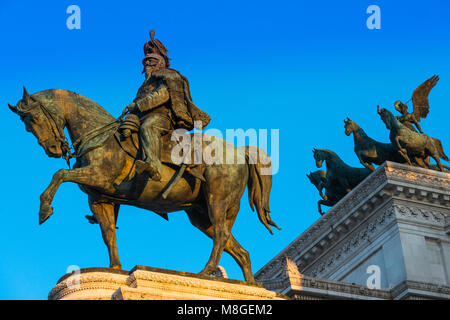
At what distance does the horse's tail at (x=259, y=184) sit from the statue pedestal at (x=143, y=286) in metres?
2.63

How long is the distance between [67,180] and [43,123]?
140cm

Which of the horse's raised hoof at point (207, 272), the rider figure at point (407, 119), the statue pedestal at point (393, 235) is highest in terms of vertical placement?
the rider figure at point (407, 119)

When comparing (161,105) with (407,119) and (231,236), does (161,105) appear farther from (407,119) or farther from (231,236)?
(407,119)

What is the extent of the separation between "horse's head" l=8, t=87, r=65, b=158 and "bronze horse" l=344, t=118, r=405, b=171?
20948 mm

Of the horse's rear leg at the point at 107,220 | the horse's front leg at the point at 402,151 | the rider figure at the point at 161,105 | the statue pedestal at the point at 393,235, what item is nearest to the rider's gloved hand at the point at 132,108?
the rider figure at the point at 161,105

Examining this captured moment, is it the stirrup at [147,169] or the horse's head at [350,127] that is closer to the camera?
the stirrup at [147,169]

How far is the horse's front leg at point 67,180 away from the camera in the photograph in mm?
13305

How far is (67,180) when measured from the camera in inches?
535

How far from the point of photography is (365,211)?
1226 inches

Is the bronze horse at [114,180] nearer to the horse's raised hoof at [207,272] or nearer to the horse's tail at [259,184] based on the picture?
the horse's raised hoof at [207,272]

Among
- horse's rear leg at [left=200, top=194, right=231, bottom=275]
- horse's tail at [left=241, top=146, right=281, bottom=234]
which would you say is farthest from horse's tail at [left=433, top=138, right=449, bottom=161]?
horse's rear leg at [left=200, top=194, right=231, bottom=275]

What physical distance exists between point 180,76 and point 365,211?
1703cm
